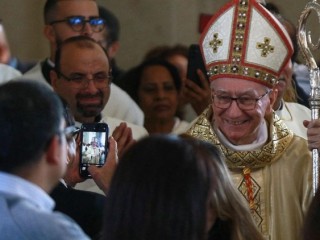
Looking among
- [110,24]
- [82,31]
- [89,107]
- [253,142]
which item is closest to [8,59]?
[82,31]

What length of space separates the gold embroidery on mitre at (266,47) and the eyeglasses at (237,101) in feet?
0.74

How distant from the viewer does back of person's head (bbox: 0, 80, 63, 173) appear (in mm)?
2637

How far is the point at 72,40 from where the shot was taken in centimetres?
482

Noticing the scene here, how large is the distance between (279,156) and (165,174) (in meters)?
1.65

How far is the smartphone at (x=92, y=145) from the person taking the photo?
3.72m

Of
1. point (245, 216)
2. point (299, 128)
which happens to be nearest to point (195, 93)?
point (299, 128)

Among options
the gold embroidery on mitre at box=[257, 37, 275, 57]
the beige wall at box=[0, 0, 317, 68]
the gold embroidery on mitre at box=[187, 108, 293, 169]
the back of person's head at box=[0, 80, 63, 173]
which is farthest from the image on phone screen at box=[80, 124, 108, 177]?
the beige wall at box=[0, 0, 317, 68]

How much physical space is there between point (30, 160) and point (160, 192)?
33 cm

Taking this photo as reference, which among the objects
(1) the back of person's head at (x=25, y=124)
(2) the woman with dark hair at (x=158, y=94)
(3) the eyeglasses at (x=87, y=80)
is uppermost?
(1) the back of person's head at (x=25, y=124)

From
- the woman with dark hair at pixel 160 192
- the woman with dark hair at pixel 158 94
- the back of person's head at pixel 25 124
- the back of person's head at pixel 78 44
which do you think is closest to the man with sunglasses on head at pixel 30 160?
the back of person's head at pixel 25 124

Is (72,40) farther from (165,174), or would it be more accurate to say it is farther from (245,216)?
(165,174)

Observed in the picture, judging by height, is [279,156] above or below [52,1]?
below

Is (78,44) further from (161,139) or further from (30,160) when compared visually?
(161,139)

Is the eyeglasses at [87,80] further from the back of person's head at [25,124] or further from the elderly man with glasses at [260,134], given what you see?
the back of person's head at [25,124]
